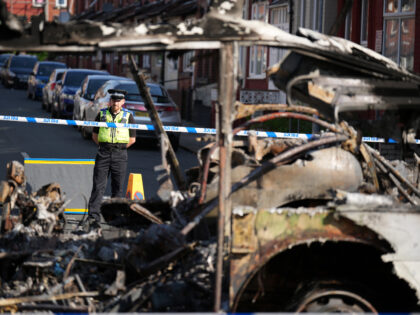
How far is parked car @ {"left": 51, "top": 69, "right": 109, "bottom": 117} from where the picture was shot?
27734 millimetres

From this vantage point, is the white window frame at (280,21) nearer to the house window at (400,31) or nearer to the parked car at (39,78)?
the house window at (400,31)

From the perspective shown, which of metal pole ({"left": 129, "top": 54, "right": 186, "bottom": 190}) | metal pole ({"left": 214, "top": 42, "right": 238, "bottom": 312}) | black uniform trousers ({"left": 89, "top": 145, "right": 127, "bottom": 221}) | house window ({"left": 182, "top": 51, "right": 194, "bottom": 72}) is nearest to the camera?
metal pole ({"left": 214, "top": 42, "right": 238, "bottom": 312})

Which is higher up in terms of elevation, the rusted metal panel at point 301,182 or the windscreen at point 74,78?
the windscreen at point 74,78

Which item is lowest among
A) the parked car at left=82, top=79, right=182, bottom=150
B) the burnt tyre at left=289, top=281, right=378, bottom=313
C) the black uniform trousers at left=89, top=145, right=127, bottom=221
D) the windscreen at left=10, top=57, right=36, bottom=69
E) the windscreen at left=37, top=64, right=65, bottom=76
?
the burnt tyre at left=289, top=281, right=378, bottom=313

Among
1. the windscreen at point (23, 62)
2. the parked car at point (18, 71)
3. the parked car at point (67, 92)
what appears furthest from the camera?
the windscreen at point (23, 62)

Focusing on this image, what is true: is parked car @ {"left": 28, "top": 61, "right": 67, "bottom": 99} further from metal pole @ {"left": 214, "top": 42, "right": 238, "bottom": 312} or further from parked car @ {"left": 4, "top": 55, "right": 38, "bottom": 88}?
metal pole @ {"left": 214, "top": 42, "right": 238, "bottom": 312}

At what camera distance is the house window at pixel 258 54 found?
30.5 metres

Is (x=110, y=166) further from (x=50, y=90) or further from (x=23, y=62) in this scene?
(x=23, y=62)

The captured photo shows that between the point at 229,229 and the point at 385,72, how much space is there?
1.39m

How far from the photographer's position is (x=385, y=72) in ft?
16.9

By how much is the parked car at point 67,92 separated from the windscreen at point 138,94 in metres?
6.22

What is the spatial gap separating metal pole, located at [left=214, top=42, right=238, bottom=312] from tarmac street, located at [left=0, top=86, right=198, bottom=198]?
916 cm

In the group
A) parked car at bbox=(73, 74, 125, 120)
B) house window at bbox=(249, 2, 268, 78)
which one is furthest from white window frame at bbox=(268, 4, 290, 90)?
parked car at bbox=(73, 74, 125, 120)

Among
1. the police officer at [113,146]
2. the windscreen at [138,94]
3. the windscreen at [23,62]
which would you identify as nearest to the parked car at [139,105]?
the windscreen at [138,94]
